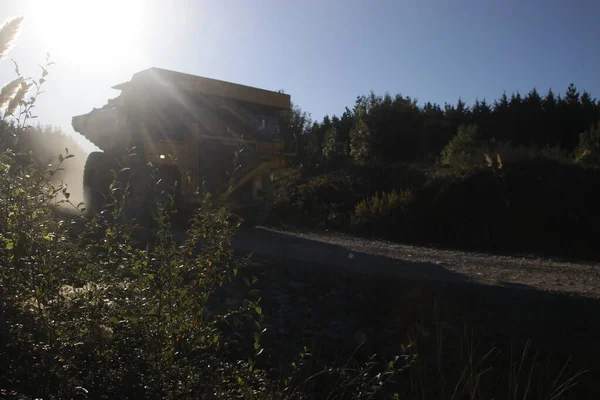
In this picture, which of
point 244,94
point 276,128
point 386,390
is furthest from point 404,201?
point 386,390

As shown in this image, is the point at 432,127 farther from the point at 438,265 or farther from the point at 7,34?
the point at 7,34

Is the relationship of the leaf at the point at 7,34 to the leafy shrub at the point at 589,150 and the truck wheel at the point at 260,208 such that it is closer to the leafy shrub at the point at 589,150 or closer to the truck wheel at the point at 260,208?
the truck wheel at the point at 260,208

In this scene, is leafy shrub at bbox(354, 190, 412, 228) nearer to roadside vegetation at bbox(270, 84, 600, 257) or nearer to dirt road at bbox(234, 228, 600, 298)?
roadside vegetation at bbox(270, 84, 600, 257)

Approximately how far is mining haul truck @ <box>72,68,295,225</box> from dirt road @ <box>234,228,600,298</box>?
159 cm

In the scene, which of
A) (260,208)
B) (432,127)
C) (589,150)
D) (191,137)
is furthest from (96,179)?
(432,127)

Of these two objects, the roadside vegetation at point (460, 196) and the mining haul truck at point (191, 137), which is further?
the roadside vegetation at point (460, 196)

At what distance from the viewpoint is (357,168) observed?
2061cm

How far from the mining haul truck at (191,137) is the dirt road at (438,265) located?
62.5 inches

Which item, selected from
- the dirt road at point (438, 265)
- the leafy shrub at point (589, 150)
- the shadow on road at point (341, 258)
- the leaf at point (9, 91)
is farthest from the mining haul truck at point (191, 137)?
the leafy shrub at point (589, 150)

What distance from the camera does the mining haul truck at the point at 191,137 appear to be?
10.6 meters

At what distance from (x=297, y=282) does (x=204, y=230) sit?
345cm

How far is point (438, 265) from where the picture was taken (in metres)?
8.17

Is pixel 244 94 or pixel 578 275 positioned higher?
pixel 244 94

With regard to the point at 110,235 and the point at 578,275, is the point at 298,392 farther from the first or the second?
the point at 578,275
